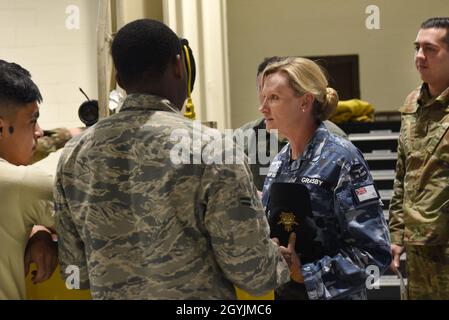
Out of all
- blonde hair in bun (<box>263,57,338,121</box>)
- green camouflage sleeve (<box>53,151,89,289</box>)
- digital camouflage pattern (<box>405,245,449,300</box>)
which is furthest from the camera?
digital camouflage pattern (<box>405,245,449,300</box>)

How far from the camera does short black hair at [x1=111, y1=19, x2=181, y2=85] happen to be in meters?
1.45

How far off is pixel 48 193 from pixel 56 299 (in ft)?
1.06

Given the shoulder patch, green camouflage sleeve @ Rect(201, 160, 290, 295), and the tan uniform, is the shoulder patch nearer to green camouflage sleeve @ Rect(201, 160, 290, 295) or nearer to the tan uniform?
green camouflage sleeve @ Rect(201, 160, 290, 295)

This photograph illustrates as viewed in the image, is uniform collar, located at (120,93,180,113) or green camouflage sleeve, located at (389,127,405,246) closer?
uniform collar, located at (120,93,180,113)

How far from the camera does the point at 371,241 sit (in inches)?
71.0

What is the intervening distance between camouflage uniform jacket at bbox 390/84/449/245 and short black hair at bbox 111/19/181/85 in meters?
1.47

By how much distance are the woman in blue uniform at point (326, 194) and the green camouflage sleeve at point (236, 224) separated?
41cm

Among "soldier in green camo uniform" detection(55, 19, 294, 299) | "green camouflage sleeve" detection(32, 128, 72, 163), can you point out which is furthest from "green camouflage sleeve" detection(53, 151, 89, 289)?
"green camouflage sleeve" detection(32, 128, 72, 163)

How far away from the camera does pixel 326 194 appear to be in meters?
1.86

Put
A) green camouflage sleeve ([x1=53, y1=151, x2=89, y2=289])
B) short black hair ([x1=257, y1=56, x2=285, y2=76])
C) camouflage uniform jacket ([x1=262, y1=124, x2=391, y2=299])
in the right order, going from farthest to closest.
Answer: short black hair ([x1=257, y1=56, x2=285, y2=76])
camouflage uniform jacket ([x1=262, y1=124, x2=391, y2=299])
green camouflage sleeve ([x1=53, y1=151, x2=89, y2=289])

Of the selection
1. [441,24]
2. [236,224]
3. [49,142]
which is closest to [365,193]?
[236,224]

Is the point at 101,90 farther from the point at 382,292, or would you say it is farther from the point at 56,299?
the point at 382,292

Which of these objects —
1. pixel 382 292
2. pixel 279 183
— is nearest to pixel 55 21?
pixel 382 292

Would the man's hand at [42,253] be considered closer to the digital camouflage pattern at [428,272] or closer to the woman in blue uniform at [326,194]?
the woman in blue uniform at [326,194]
